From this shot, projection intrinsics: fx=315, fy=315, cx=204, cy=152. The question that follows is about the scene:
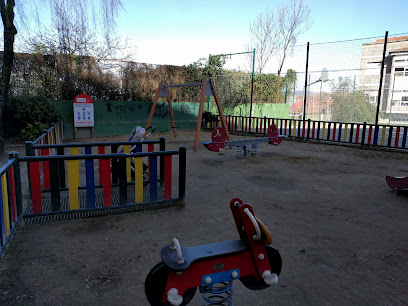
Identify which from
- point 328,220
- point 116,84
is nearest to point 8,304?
point 328,220

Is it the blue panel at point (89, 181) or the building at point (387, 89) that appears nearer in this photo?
the blue panel at point (89, 181)

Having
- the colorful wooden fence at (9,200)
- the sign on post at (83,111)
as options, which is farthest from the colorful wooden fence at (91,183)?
the sign on post at (83,111)

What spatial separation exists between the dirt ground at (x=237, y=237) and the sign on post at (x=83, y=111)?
8.23 m

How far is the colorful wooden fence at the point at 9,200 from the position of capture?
2986 mm

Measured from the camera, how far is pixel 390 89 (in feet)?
56.4

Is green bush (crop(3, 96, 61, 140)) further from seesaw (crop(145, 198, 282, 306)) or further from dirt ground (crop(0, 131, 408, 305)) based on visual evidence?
seesaw (crop(145, 198, 282, 306))

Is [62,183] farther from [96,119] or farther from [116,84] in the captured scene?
[116,84]

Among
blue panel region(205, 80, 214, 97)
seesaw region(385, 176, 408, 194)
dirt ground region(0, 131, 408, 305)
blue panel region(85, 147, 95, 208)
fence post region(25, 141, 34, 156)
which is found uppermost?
blue panel region(205, 80, 214, 97)

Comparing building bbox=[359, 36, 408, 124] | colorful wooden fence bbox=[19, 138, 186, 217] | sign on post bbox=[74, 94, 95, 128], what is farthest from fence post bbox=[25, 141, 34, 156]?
building bbox=[359, 36, 408, 124]

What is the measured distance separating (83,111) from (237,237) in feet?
36.2

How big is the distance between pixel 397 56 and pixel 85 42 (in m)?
24.6

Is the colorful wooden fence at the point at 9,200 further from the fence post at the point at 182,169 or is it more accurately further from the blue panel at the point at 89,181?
the fence post at the point at 182,169

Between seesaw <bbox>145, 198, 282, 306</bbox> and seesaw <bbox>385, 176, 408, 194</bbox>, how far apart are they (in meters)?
4.28

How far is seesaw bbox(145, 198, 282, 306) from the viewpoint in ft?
5.87
